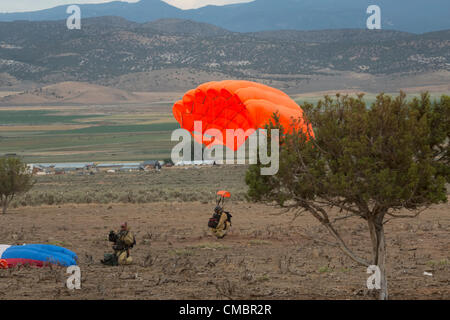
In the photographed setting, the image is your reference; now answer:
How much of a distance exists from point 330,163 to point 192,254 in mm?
6722

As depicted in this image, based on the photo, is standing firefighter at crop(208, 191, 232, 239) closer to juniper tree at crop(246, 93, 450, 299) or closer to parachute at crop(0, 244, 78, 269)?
parachute at crop(0, 244, 78, 269)

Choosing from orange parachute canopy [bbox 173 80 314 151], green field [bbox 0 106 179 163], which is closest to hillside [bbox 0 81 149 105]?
green field [bbox 0 106 179 163]

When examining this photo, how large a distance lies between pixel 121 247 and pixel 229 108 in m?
6.45

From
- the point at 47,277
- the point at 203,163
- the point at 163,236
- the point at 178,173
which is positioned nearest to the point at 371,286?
the point at 47,277

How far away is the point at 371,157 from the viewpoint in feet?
29.0

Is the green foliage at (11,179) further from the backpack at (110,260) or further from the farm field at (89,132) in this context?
the farm field at (89,132)

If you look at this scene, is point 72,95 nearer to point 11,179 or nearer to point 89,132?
point 89,132

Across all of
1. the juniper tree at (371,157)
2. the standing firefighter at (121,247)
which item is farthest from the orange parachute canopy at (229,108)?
the standing firefighter at (121,247)

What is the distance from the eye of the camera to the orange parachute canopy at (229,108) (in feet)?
46.1

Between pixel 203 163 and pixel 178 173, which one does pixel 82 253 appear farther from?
pixel 203 163

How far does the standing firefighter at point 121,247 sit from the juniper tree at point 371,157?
14.4ft

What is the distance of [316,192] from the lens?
951 centimetres

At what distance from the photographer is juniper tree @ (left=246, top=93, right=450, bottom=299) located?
8.59 m
